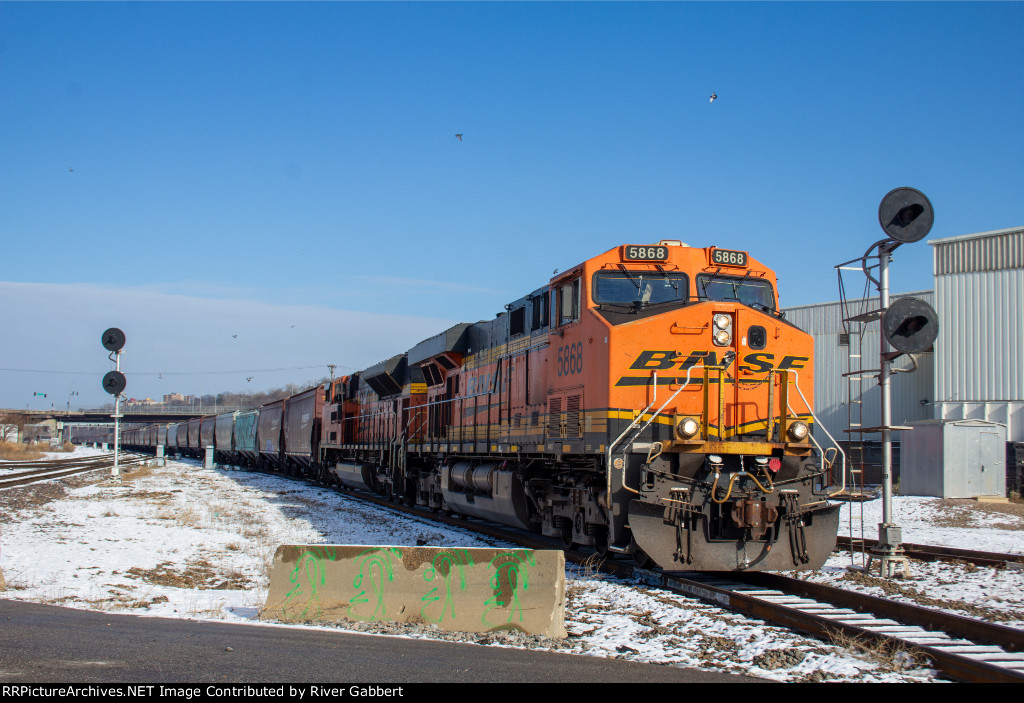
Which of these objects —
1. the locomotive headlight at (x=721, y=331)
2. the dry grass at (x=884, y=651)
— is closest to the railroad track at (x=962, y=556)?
the locomotive headlight at (x=721, y=331)

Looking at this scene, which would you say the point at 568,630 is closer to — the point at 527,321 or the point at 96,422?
the point at 527,321

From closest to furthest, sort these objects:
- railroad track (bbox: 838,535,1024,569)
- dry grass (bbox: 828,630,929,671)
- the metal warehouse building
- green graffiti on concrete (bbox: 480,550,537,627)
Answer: dry grass (bbox: 828,630,929,671)
green graffiti on concrete (bbox: 480,550,537,627)
railroad track (bbox: 838,535,1024,569)
the metal warehouse building

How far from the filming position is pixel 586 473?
1112 centimetres

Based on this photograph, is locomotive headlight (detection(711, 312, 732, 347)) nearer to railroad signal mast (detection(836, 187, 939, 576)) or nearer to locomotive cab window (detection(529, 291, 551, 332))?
railroad signal mast (detection(836, 187, 939, 576))

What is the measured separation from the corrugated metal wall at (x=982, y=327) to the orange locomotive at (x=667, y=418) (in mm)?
23146

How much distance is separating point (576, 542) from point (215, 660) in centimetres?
705

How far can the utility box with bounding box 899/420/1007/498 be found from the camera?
24109 millimetres

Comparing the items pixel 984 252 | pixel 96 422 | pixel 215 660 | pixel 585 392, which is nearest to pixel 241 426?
pixel 984 252

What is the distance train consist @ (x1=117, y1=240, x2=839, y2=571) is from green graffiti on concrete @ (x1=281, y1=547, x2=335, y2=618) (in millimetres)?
3431

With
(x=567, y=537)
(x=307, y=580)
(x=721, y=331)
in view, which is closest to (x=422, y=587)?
(x=307, y=580)

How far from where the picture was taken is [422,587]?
296 inches

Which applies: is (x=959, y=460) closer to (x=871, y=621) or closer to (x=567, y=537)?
(x=567, y=537)

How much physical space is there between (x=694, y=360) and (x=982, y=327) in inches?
987

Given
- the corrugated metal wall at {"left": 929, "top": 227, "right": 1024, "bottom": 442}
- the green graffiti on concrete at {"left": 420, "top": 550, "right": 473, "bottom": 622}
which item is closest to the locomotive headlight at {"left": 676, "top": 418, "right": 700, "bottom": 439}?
the green graffiti on concrete at {"left": 420, "top": 550, "right": 473, "bottom": 622}
